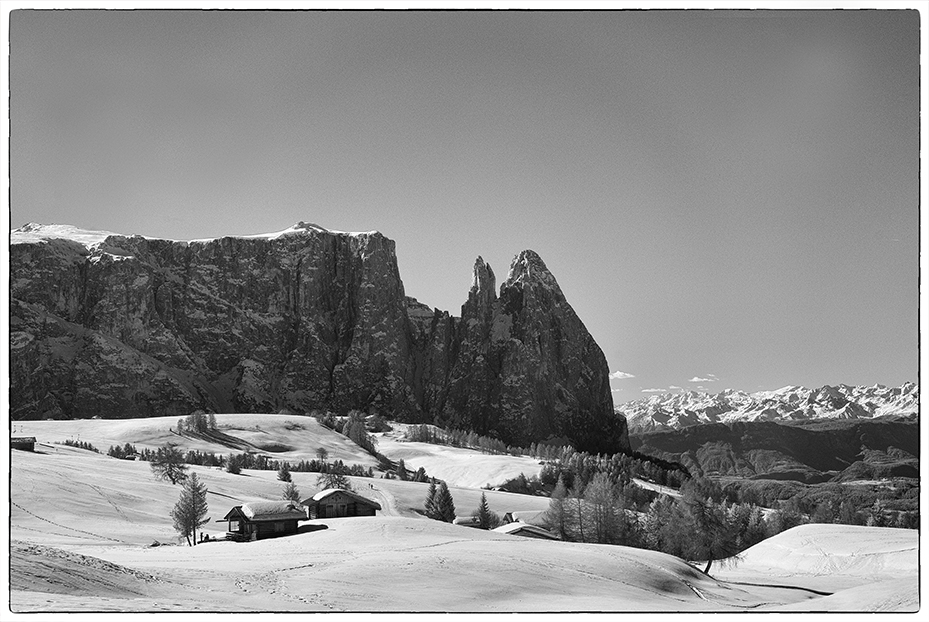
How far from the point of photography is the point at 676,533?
40.9m

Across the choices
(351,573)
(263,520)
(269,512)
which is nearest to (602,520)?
(269,512)

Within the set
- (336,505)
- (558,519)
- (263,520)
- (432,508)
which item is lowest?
(432,508)

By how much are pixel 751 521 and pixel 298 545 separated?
4866 centimetres

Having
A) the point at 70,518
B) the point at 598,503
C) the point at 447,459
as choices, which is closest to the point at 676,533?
the point at 598,503

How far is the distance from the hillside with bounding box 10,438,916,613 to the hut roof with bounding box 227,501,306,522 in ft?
3.76

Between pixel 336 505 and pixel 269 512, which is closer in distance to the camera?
pixel 269 512

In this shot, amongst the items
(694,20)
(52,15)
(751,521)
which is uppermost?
(694,20)

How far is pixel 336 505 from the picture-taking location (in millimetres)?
50469

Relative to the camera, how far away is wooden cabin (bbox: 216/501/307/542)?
1586 inches

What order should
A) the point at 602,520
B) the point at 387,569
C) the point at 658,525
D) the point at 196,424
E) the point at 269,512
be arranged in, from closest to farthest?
the point at 387,569 → the point at 269,512 → the point at 658,525 → the point at 602,520 → the point at 196,424

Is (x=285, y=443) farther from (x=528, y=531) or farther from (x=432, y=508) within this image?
(x=528, y=531)

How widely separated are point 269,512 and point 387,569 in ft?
66.6
